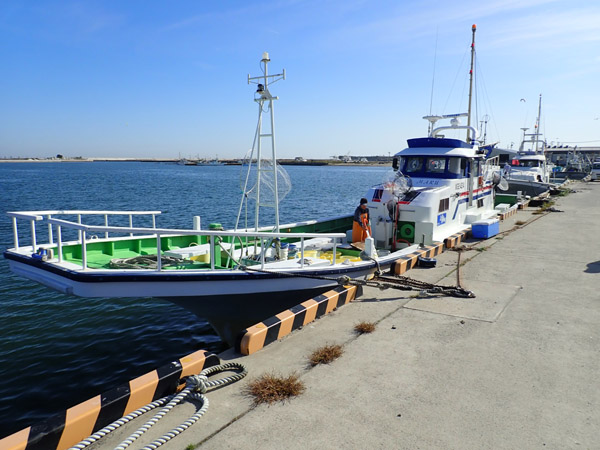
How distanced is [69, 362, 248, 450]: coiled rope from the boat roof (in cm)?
975

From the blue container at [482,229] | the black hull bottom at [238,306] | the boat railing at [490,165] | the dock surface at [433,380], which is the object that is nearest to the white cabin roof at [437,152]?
the blue container at [482,229]

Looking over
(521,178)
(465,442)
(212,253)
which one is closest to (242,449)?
(465,442)

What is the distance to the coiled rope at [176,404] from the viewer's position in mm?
3709

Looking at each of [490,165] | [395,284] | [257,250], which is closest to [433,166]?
[490,165]

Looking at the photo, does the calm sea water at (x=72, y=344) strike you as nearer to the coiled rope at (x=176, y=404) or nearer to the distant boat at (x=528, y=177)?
the coiled rope at (x=176, y=404)

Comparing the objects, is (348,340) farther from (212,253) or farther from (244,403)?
(212,253)

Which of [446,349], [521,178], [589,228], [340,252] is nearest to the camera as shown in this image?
[446,349]

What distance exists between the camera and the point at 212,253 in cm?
686

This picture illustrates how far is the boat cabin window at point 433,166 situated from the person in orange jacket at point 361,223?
3.38m

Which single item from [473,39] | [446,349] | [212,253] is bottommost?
[446,349]

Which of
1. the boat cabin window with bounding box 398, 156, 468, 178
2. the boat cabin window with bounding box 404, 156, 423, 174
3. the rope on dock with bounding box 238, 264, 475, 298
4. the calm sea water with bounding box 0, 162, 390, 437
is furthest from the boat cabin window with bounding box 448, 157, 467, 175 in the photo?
the calm sea water with bounding box 0, 162, 390, 437

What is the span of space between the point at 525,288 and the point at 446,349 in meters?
3.72

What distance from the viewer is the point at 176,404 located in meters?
4.32

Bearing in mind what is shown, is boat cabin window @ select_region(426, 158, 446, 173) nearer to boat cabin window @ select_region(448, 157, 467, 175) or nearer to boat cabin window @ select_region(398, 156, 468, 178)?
boat cabin window @ select_region(398, 156, 468, 178)
